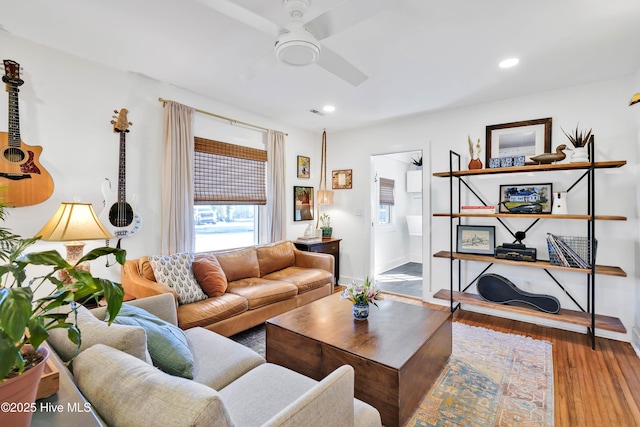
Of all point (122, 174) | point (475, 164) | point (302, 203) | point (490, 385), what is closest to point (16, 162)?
point (122, 174)

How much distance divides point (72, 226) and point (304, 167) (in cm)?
330

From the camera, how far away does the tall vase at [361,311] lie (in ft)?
7.61

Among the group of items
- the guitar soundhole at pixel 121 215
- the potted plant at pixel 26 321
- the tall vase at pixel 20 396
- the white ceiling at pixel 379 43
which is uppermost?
the white ceiling at pixel 379 43

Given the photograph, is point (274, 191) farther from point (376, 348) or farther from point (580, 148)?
point (580, 148)

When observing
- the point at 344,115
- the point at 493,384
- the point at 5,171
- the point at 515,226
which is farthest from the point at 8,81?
the point at 515,226

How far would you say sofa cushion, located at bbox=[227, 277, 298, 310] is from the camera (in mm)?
3014

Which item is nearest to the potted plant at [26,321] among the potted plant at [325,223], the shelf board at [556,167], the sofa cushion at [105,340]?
the sofa cushion at [105,340]

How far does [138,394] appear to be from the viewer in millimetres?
876

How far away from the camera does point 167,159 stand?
318cm

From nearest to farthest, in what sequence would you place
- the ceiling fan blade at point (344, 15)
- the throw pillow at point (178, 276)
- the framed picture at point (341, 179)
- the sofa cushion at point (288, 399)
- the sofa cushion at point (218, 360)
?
the sofa cushion at point (288, 399) < the ceiling fan blade at point (344, 15) < the sofa cushion at point (218, 360) < the throw pillow at point (178, 276) < the framed picture at point (341, 179)

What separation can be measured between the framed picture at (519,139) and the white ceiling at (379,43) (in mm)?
365

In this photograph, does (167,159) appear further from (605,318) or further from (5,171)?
(605,318)

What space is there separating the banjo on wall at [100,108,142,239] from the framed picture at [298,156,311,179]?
2.50m

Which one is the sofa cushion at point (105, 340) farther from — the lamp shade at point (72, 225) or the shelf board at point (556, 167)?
the shelf board at point (556, 167)
